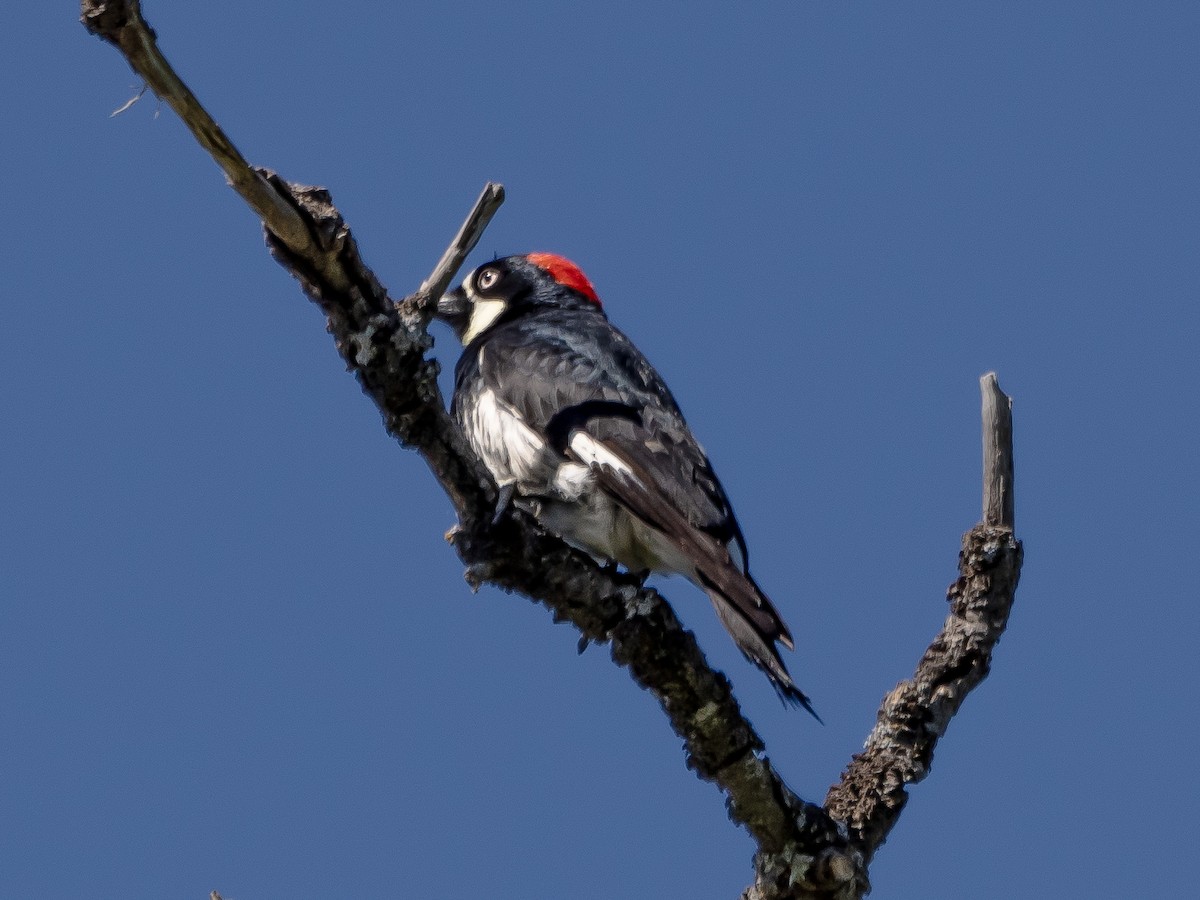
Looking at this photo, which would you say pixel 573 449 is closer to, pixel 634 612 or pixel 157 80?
pixel 634 612

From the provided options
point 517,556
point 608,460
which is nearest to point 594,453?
point 608,460

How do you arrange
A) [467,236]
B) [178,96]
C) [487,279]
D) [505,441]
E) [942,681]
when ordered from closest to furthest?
[178,96] → [467,236] → [942,681] → [505,441] → [487,279]

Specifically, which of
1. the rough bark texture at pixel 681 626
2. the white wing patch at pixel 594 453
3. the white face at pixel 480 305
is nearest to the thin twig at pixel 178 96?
the rough bark texture at pixel 681 626

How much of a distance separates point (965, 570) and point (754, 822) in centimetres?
111

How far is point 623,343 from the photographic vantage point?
6.99m

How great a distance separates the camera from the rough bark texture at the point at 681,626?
13.1 feet

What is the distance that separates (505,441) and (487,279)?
226 cm

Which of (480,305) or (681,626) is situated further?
(480,305)

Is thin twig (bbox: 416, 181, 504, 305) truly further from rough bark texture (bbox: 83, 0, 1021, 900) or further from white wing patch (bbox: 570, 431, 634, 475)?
white wing patch (bbox: 570, 431, 634, 475)

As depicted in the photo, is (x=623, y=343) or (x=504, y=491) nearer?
(x=504, y=491)

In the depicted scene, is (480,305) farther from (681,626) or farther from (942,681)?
(942,681)

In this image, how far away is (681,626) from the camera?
186 inches

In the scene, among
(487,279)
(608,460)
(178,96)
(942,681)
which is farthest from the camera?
(487,279)

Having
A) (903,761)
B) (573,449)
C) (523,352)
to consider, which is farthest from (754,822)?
(523,352)
